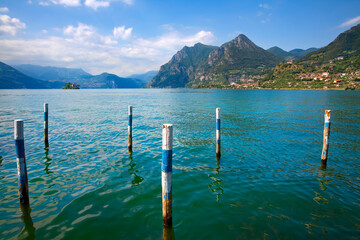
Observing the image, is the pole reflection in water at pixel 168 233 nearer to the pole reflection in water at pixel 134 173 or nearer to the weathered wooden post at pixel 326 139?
the pole reflection in water at pixel 134 173

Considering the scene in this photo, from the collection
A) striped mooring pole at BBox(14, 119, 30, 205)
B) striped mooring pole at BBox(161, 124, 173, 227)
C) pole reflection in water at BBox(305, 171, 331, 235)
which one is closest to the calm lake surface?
pole reflection in water at BBox(305, 171, 331, 235)

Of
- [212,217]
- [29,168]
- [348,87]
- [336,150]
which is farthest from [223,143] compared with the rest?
[348,87]

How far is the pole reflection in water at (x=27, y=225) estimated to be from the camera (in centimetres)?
536

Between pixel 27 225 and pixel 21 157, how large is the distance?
231cm

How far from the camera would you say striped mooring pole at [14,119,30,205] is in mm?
6420

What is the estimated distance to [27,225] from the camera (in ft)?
19.2

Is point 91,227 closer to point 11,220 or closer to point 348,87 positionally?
point 11,220

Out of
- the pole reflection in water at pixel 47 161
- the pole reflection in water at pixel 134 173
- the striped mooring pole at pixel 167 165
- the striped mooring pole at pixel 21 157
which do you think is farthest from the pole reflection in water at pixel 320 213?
the pole reflection in water at pixel 47 161

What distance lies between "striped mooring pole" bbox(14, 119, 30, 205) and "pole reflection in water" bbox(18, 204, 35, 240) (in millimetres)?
233

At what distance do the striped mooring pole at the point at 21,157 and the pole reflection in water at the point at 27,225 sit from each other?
23cm

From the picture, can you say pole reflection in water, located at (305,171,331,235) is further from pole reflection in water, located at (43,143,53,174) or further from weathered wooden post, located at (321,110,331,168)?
pole reflection in water, located at (43,143,53,174)

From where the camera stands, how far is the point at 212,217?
6.30 metres

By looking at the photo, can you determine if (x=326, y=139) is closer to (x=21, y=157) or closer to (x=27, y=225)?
(x=27, y=225)

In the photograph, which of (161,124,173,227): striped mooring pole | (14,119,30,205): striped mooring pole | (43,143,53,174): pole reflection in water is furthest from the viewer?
(43,143,53,174): pole reflection in water
